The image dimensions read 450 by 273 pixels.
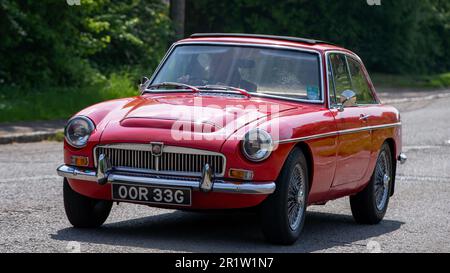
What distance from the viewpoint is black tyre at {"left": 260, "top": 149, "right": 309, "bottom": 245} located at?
Answer: 812 centimetres

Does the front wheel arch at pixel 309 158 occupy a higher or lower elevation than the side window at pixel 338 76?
lower

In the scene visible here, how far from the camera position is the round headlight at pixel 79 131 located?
8.51 metres

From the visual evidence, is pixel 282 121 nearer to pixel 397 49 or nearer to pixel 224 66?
pixel 224 66

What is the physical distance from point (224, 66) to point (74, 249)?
96.3 inches

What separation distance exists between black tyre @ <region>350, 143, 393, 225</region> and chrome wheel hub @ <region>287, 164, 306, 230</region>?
1695 mm

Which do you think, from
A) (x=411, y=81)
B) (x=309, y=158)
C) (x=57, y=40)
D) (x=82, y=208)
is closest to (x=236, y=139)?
(x=309, y=158)

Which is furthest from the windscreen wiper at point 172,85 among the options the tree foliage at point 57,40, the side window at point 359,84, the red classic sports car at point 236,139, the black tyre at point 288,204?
the tree foliage at point 57,40

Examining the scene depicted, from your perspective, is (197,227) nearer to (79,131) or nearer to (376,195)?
(79,131)

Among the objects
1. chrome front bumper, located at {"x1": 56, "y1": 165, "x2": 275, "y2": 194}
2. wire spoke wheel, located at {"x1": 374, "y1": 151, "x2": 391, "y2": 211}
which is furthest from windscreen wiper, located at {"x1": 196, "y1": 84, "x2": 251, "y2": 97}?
wire spoke wheel, located at {"x1": 374, "y1": 151, "x2": 391, "y2": 211}

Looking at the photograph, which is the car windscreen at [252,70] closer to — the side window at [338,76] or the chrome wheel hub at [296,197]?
the side window at [338,76]

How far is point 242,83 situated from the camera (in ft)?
30.9

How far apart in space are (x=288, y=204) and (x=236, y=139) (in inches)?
26.9

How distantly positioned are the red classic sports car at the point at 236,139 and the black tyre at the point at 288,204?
0.4 inches
